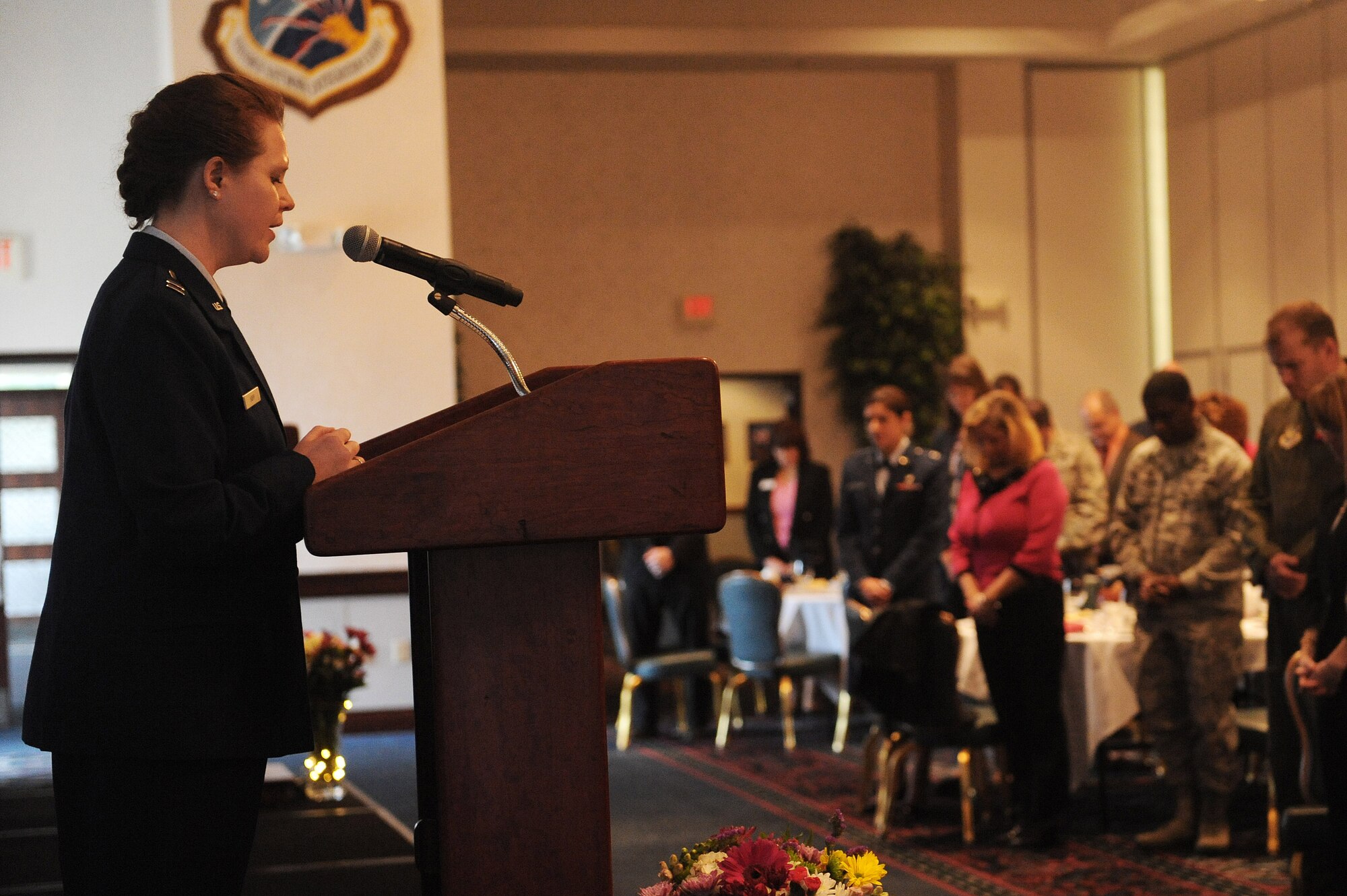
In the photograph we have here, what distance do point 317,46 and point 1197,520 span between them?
488cm

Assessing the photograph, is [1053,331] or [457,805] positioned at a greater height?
[1053,331]

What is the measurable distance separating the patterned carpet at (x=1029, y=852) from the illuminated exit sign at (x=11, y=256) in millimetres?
4762

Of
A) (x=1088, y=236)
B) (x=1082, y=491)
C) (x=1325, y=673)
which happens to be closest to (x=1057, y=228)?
(x=1088, y=236)

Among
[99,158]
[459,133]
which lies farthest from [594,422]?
[459,133]

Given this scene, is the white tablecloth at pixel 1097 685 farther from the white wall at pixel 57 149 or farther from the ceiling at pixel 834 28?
the ceiling at pixel 834 28

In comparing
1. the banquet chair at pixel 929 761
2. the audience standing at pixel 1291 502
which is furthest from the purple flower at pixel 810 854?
the banquet chair at pixel 929 761

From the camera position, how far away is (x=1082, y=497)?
7.30 meters

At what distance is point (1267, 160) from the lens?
10.3 metres

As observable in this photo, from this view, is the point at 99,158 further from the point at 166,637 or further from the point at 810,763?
the point at 166,637

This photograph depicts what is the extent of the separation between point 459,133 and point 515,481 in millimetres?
9937

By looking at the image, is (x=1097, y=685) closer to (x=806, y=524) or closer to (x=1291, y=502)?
(x=1291, y=502)

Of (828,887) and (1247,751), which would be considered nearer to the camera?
(828,887)

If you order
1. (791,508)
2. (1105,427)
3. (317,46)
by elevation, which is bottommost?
(791,508)

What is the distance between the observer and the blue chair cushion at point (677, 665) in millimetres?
7289
